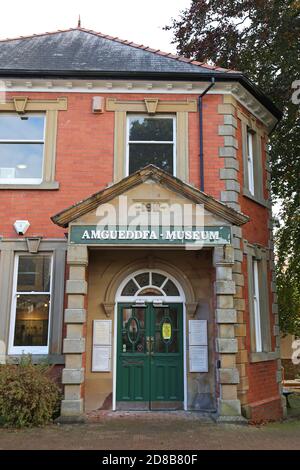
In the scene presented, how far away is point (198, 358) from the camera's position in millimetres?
10008

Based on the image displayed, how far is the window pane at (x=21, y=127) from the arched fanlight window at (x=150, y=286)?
4058 mm

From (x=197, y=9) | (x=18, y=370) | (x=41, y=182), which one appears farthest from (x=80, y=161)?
(x=197, y=9)

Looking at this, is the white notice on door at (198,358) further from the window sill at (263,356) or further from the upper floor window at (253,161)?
the upper floor window at (253,161)

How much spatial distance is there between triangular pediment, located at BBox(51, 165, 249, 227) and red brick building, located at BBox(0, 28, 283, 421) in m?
0.03

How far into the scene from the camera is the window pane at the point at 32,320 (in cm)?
1004

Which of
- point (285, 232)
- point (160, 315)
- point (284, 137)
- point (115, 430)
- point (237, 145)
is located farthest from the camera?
point (285, 232)

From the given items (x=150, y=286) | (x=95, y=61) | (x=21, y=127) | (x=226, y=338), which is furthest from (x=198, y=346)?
(x=95, y=61)

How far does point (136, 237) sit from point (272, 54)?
28.5ft

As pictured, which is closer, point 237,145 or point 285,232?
point 237,145

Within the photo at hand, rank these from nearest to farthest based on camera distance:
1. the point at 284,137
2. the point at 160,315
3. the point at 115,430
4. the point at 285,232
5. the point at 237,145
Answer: the point at 115,430, the point at 160,315, the point at 237,145, the point at 284,137, the point at 285,232

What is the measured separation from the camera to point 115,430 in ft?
26.7
